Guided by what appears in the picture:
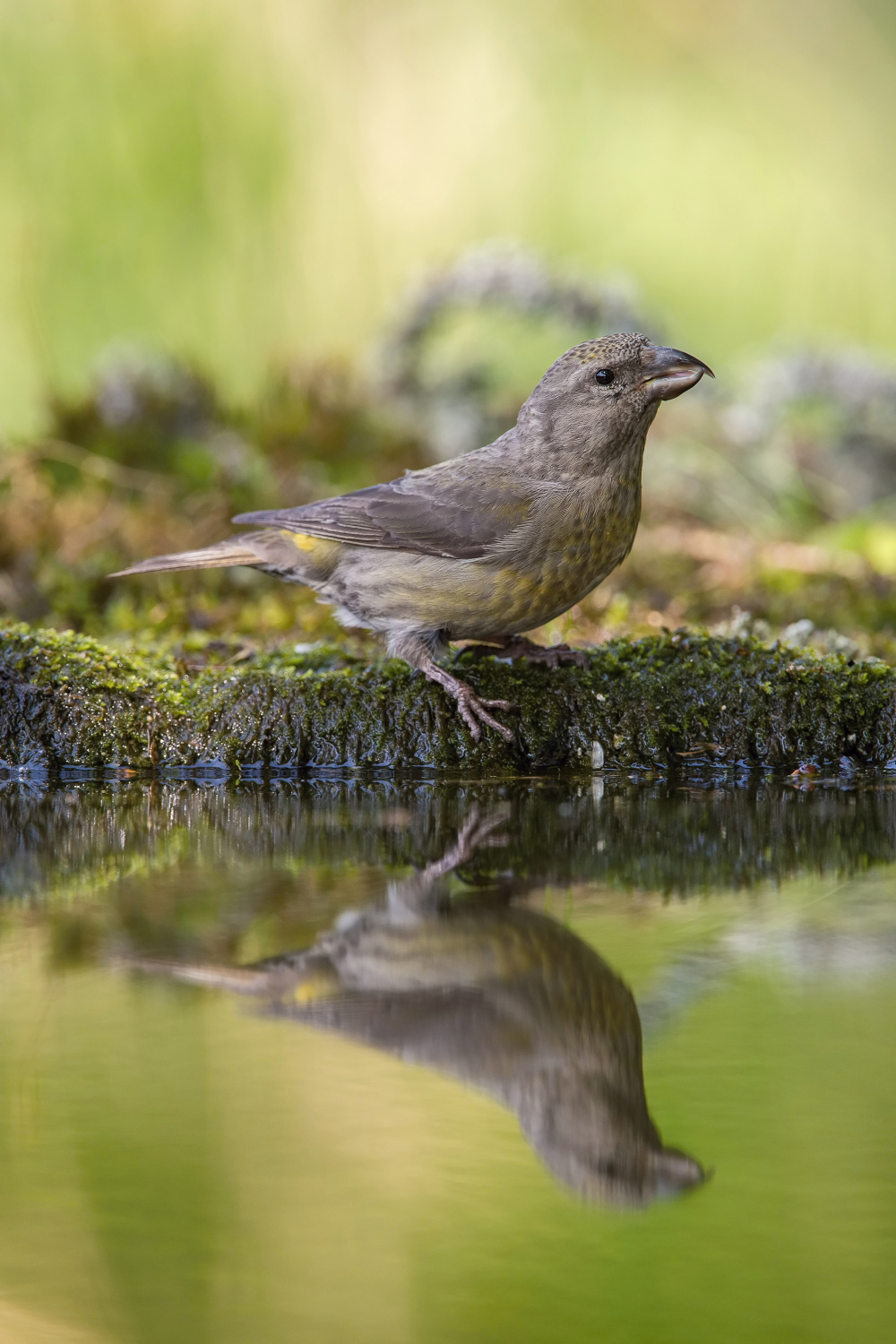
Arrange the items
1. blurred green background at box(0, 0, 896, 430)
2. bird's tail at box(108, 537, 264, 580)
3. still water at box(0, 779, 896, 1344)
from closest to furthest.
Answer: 1. still water at box(0, 779, 896, 1344)
2. bird's tail at box(108, 537, 264, 580)
3. blurred green background at box(0, 0, 896, 430)

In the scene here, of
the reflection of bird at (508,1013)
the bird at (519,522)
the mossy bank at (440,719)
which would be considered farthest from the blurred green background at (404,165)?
the reflection of bird at (508,1013)

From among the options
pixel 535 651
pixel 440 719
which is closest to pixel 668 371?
pixel 535 651

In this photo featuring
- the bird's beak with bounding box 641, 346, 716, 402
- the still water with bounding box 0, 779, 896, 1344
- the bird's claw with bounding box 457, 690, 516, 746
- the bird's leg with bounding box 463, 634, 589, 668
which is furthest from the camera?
the bird's leg with bounding box 463, 634, 589, 668

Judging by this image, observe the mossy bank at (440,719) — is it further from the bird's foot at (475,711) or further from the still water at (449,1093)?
the still water at (449,1093)

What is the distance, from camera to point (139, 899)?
3.50 metres

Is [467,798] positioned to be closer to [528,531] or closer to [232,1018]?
[528,531]

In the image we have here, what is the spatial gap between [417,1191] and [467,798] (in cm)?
279

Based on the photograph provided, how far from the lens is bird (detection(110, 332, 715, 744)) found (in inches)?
195

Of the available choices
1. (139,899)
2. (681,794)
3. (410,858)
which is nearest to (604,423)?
(681,794)

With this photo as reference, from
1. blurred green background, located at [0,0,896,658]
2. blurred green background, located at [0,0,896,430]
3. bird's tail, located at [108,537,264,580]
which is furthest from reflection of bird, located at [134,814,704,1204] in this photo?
blurred green background, located at [0,0,896,430]

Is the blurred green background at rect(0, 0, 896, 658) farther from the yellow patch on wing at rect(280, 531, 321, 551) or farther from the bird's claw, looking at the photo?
the bird's claw

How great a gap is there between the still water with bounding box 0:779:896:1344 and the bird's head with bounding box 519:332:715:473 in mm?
1725

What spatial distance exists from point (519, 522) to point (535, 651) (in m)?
0.67

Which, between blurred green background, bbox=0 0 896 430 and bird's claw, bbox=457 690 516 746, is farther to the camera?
blurred green background, bbox=0 0 896 430
